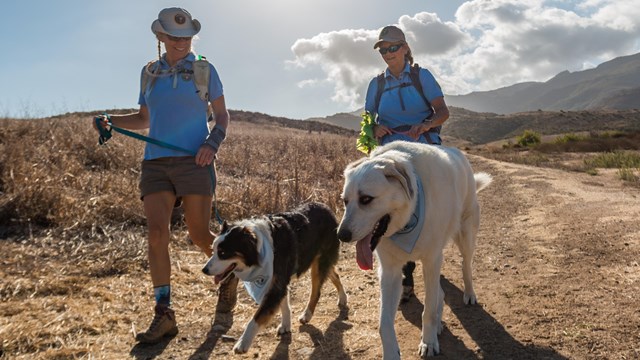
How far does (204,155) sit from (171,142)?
334 millimetres

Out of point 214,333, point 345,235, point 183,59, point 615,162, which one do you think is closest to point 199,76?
point 183,59

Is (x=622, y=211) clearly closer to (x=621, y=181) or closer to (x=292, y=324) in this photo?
(x=292, y=324)

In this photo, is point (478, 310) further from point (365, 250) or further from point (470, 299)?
point (365, 250)

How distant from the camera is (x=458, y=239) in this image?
4312mm

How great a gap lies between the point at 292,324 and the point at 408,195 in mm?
2147

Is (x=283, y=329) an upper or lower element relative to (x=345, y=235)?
lower

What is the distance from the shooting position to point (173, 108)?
13.4 ft

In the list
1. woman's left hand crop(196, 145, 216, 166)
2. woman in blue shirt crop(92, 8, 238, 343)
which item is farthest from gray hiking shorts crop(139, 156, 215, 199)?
woman's left hand crop(196, 145, 216, 166)

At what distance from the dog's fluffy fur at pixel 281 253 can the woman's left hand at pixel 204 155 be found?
1.88 ft

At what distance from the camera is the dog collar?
126 inches

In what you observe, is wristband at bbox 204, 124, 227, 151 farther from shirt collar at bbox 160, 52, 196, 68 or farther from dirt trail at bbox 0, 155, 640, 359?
dirt trail at bbox 0, 155, 640, 359

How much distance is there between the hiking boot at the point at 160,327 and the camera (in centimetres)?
387

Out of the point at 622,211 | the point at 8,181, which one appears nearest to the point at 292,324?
the point at 8,181

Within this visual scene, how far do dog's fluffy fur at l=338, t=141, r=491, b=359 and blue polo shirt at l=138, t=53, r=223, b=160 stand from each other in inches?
63.6
